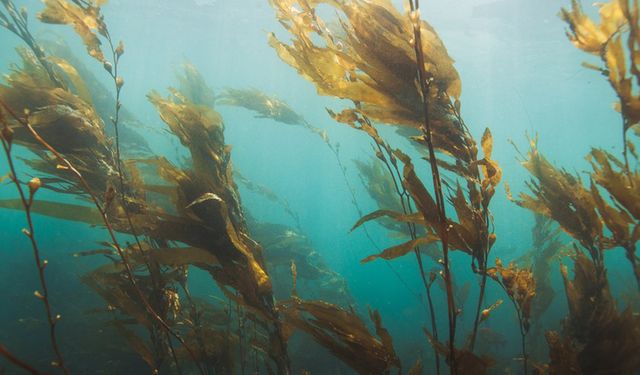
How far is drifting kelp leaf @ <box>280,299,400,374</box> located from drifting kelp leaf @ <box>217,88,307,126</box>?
5505 mm

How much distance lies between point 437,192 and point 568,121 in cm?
7016

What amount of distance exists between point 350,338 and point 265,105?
6048mm

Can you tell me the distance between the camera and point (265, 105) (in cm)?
707

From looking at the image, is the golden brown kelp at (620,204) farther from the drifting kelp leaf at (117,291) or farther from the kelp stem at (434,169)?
the drifting kelp leaf at (117,291)

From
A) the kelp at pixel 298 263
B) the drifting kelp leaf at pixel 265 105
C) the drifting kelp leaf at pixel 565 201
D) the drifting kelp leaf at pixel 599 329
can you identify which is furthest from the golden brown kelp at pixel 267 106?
the drifting kelp leaf at pixel 599 329

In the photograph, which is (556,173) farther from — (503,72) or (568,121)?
(568,121)

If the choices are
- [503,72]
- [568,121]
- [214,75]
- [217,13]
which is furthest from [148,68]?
[568,121]

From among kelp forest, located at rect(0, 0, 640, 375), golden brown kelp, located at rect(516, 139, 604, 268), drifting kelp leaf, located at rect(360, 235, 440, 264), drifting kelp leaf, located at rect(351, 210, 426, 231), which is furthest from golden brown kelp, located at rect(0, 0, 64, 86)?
golden brown kelp, located at rect(516, 139, 604, 268)

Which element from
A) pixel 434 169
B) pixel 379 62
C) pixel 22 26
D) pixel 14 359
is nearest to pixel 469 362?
pixel 434 169

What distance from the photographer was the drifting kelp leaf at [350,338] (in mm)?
1610

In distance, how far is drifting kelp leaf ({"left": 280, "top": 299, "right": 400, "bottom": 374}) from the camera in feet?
5.28

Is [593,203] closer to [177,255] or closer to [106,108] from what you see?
[177,255]

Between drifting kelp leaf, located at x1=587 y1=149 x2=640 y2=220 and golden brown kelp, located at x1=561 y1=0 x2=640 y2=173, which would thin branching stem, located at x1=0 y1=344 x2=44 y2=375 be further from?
drifting kelp leaf, located at x1=587 y1=149 x2=640 y2=220

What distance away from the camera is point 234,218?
6.87 feet
